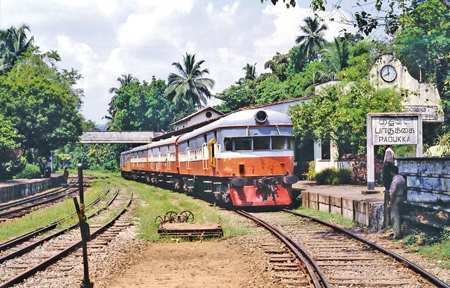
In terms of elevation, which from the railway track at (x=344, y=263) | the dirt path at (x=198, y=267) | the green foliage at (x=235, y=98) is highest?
the green foliage at (x=235, y=98)

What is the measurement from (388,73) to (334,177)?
23.1 feet

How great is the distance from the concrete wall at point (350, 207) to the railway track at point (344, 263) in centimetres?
96

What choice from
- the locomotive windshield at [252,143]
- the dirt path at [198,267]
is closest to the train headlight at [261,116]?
the locomotive windshield at [252,143]

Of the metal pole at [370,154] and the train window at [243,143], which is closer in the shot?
the metal pole at [370,154]

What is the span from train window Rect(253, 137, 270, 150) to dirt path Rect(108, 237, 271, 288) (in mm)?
5739

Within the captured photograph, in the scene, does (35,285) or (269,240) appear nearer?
(35,285)

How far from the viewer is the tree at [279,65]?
208ft

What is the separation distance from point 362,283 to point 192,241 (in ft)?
16.9

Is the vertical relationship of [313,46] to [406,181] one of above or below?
above

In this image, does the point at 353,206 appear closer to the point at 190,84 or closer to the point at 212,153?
the point at 212,153

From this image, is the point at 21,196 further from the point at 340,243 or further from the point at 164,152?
the point at 340,243

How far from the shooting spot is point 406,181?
1095 centimetres

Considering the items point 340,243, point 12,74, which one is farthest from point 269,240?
point 12,74

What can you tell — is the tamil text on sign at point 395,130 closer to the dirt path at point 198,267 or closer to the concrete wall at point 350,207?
the concrete wall at point 350,207
